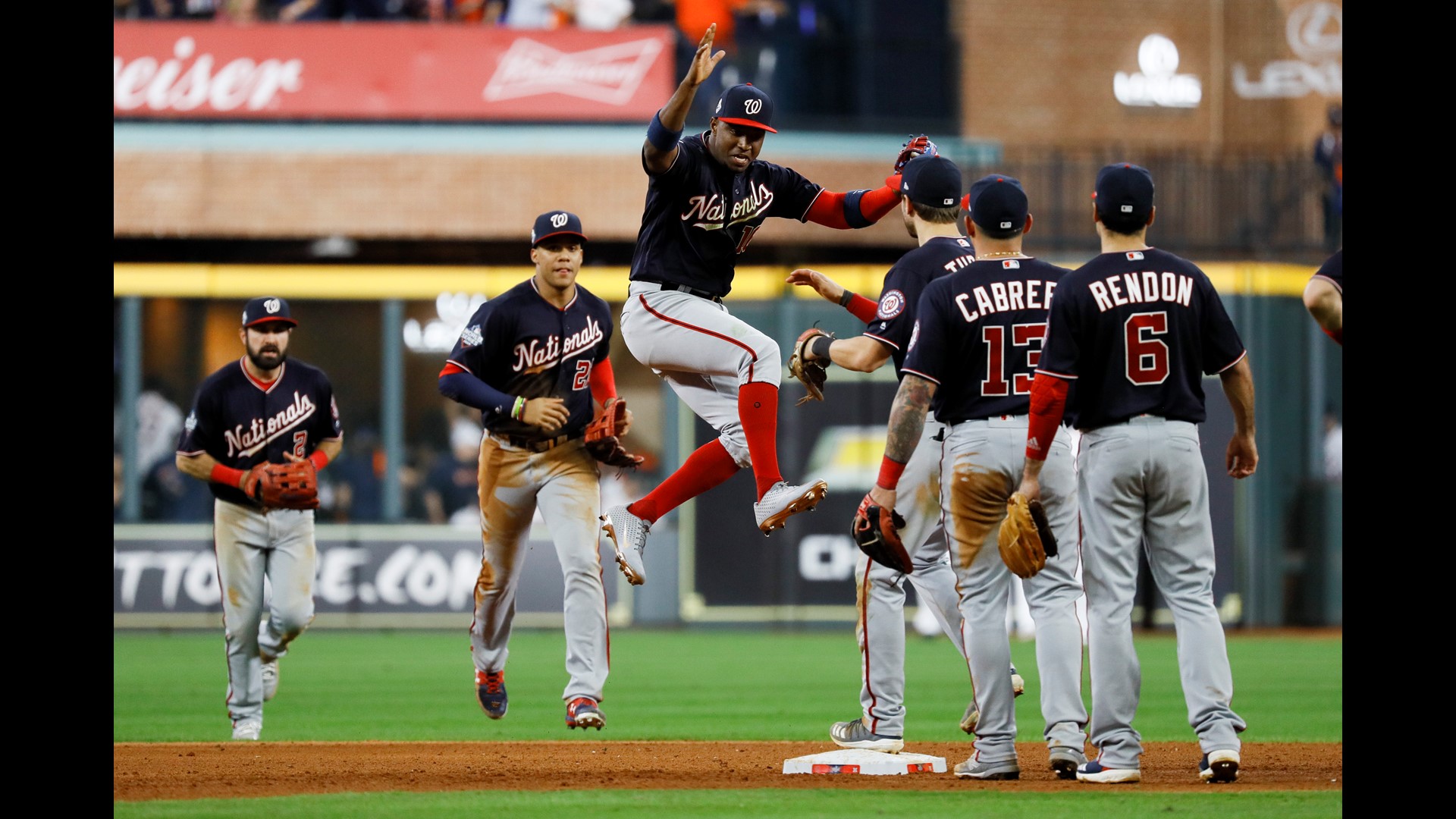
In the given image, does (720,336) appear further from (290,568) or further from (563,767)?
(290,568)

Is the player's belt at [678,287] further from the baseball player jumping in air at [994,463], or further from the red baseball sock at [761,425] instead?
the baseball player jumping in air at [994,463]

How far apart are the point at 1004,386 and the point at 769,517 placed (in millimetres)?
1155

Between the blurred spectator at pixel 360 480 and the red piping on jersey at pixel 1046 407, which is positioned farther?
the blurred spectator at pixel 360 480

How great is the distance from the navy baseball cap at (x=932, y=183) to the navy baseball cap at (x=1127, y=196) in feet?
2.88

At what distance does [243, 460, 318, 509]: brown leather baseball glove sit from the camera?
9.94 m

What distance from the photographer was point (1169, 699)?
12242 mm

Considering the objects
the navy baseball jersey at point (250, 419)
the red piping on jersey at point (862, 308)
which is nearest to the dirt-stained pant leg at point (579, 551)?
the navy baseball jersey at point (250, 419)

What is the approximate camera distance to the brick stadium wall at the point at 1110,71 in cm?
2333

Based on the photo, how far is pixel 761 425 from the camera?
7961 millimetres

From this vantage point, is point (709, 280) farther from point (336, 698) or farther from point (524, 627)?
point (524, 627)

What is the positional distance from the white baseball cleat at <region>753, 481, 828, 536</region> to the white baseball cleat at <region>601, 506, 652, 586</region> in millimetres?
715

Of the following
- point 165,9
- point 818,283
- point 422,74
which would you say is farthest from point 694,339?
point 165,9
